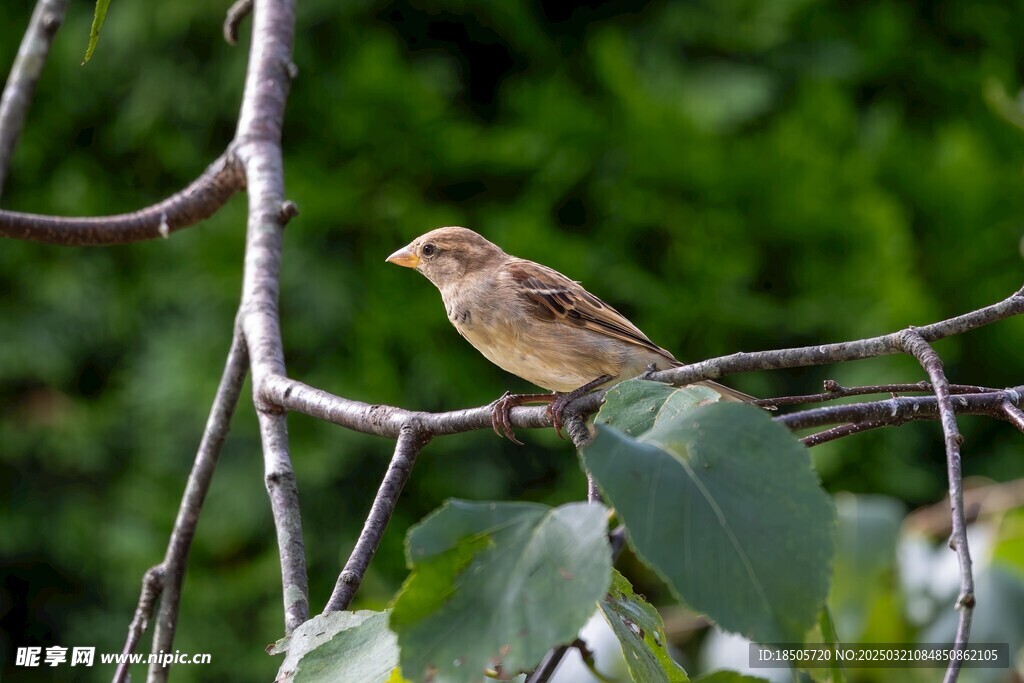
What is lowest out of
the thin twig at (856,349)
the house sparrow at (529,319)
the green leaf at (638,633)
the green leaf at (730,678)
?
the green leaf at (730,678)

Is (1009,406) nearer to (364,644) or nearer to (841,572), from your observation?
(364,644)

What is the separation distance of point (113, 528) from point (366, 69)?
2.30m

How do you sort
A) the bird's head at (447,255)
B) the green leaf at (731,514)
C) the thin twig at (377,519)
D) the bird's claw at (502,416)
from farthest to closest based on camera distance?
the bird's head at (447,255), the bird's claw at (502,416), the thin twig at (377,519), the green leaf at (731,514)

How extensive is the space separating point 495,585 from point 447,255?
7.00 feet

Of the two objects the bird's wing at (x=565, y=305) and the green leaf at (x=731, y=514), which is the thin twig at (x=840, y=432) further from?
the bird's wing at (x=565, y=305)

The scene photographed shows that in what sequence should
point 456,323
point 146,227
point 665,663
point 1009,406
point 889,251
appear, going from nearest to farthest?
point 1009,406
point 665,663
point 146,227
point 456,323
point 889,251

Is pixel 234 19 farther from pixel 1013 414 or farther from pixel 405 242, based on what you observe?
pixel 1013 414

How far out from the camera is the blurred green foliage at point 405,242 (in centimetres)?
428

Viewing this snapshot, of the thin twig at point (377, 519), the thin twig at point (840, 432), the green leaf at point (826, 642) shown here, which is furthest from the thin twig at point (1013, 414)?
the thin twig at point (377, 519)

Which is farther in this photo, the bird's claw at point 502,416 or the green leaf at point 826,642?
the bird's claw at point 502,416

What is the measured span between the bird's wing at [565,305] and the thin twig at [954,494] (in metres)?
1.74

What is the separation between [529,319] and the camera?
2801mm

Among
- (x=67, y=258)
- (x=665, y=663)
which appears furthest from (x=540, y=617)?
(x=67, y=258)

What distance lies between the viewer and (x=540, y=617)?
0.88 meters
